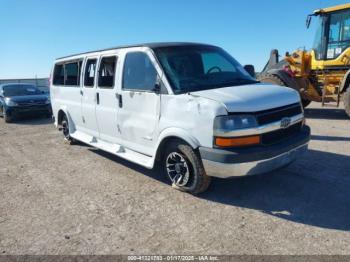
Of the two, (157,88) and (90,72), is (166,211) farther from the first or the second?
(90,72)

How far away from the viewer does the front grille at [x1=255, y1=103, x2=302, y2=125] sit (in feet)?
12.0

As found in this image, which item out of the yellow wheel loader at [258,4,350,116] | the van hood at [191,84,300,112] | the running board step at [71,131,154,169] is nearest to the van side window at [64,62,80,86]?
the running board step at [71,131,154,169]

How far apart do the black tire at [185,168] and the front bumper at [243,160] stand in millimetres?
178

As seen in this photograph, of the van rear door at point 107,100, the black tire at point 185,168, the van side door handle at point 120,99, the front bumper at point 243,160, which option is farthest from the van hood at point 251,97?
the van rear door at point 107,100

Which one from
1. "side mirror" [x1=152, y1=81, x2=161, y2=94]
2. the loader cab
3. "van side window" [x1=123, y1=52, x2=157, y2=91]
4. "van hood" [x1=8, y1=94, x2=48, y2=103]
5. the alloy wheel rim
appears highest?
the loader cab

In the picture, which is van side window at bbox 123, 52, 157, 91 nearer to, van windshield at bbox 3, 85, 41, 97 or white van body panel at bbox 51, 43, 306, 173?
white van body panel at bbox 51, 43, 306, 173

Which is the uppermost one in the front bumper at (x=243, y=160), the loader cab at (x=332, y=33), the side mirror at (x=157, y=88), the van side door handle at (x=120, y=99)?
the loader cab at (x=332, y=33)

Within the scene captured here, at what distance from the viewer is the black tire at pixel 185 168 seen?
392 cm

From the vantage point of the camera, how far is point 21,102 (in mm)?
12281

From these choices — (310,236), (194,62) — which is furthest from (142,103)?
(310,236)

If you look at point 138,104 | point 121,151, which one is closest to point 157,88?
point 138,104

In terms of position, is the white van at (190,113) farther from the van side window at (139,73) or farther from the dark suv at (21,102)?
the dark suv at (21,102)

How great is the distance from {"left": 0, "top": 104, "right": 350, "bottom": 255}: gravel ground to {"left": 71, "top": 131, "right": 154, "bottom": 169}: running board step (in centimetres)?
35

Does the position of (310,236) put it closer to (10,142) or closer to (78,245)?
(78,245)
